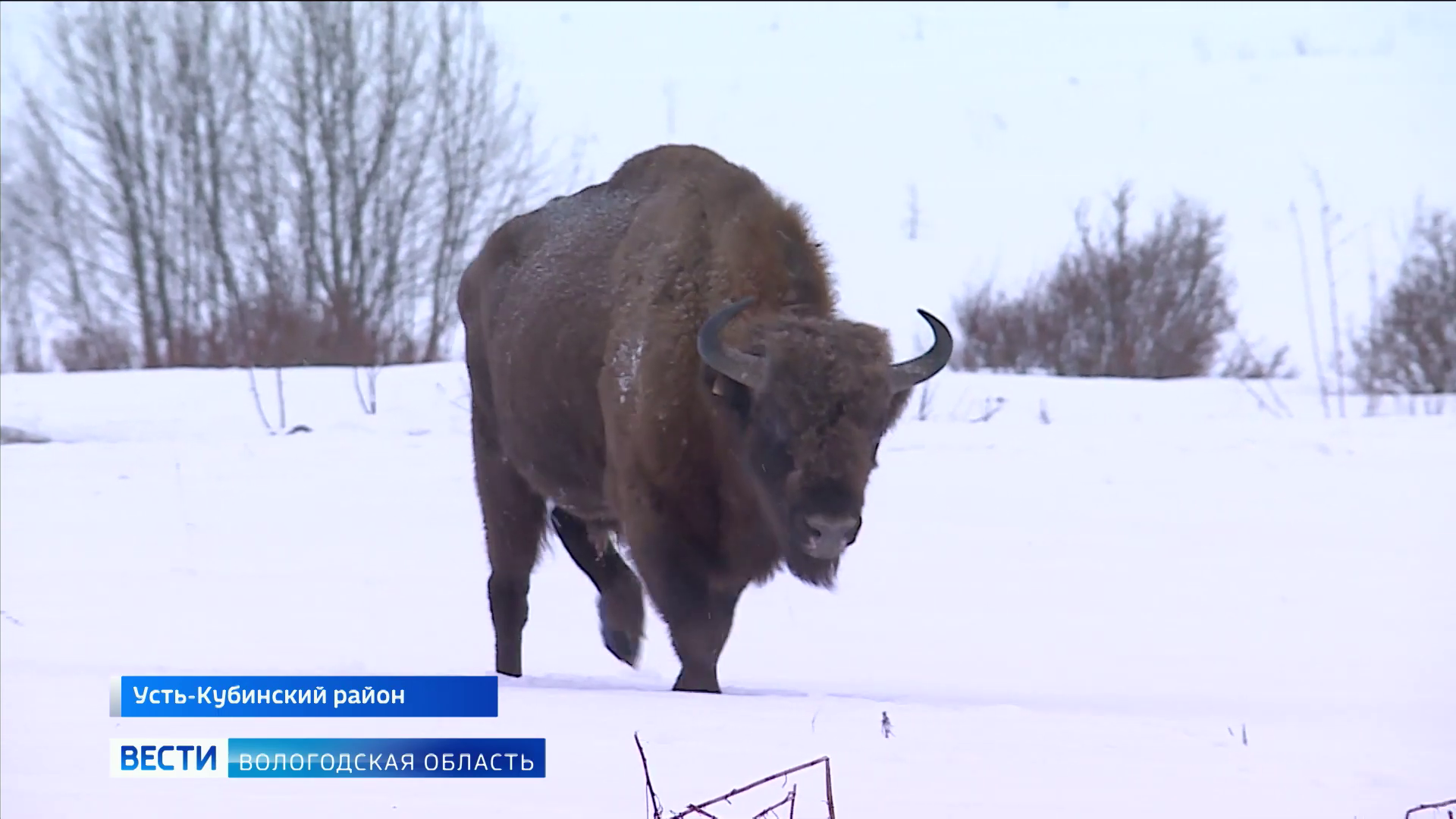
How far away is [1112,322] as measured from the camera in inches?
719

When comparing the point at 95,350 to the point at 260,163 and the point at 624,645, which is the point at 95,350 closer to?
the point at 260,163

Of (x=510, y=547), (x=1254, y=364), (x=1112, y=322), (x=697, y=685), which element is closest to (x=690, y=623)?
(x=697, y=685)

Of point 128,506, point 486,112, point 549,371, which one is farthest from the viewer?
point 486,112

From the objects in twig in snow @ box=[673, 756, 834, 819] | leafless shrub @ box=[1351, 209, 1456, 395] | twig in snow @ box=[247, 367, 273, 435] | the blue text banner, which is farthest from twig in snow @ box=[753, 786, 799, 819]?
leafless shrub @ box=[1351, 209, 1456, 395]

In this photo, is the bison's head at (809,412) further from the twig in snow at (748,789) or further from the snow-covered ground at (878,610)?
the twig in snow at (748,789)

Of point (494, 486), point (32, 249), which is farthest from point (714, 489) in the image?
point (32, 249)

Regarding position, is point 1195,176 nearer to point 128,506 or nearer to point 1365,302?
point 1365,302

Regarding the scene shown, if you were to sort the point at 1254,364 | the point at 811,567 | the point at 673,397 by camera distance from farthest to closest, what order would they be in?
the point at 1254,364 < the point at 673,397 < the point at 811,567

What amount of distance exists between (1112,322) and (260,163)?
483 inches

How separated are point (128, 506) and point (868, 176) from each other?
20.6m

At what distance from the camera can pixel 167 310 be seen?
77.3 ft

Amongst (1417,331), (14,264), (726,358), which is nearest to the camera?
(726,358)

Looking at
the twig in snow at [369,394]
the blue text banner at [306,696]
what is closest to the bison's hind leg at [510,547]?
the blue text banner at [306,696]

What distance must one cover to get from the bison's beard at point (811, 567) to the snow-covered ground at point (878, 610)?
0.42m
